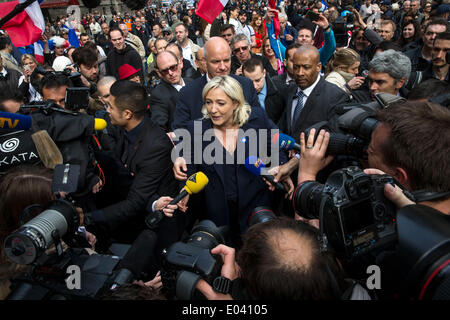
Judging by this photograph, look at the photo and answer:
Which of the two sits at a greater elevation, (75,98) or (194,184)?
(75,98)

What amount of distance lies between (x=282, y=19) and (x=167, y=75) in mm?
4992

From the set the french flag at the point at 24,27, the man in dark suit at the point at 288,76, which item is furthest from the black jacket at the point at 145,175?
the french flag at the point at 24,27

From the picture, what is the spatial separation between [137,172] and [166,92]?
162 centimetres

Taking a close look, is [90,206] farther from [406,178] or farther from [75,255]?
[406,178]

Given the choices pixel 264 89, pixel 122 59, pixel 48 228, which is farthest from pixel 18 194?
pixel 122 59

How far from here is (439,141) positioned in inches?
46.5

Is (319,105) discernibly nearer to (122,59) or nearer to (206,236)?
(206,236)

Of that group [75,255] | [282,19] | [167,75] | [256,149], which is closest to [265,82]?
[167,75]

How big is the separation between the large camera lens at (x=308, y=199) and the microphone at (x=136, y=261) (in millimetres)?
793

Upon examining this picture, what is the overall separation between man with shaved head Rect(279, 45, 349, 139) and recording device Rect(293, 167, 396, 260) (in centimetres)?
165

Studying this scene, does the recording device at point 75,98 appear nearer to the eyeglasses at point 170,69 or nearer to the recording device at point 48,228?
the recording device at point 48,228

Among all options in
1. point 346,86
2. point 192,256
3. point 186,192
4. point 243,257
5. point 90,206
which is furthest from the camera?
point 346,86

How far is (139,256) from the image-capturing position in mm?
1673

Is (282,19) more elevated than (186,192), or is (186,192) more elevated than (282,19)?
(282,19)
